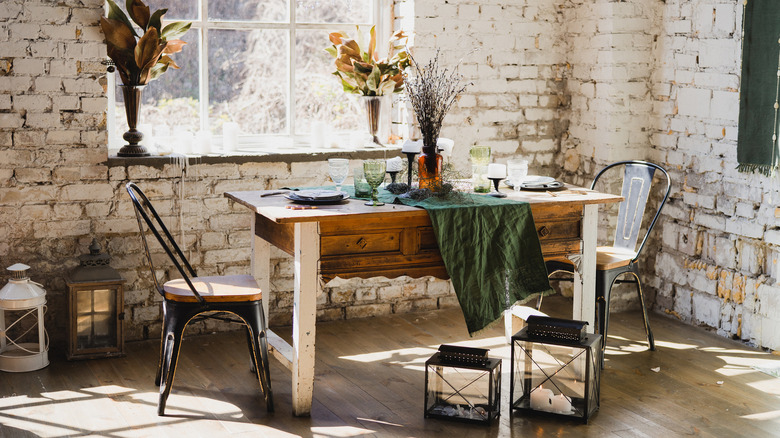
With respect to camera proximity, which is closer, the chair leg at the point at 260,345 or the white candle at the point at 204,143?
the chair leg at the point at 260,345

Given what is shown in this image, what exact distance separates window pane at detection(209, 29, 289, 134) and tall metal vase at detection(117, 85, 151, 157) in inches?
19.0

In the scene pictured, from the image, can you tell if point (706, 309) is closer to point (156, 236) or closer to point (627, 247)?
point (627, 247)

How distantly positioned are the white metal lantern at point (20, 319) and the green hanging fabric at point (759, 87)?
3.52 metres

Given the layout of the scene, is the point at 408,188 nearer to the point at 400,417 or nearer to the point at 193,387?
the point at 400,417

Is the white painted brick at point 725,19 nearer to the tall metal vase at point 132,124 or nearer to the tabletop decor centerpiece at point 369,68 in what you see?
the tabletop decor centerpiece at point 369,68

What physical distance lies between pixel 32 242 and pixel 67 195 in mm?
278

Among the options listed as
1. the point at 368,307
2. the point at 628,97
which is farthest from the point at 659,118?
the point at 368,307

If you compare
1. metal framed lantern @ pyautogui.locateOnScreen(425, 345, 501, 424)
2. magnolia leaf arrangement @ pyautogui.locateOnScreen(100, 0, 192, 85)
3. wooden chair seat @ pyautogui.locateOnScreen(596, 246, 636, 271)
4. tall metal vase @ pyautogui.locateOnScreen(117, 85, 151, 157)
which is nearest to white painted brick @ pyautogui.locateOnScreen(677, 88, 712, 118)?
wooden chair seat @ pyautogui.locateOnScreen(596, 246, 636, 271)

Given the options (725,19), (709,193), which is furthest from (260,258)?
(725,19)

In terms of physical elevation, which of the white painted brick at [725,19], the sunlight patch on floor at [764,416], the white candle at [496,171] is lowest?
the sunlight patch on floor at [764,416]

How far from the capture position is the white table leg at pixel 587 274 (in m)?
3.92

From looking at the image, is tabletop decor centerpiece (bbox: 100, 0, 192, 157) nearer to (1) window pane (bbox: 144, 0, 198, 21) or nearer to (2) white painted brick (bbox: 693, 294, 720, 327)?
(1) window pane (bbox: 144, 0, 198, 21)

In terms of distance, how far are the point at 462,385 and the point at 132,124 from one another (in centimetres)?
216

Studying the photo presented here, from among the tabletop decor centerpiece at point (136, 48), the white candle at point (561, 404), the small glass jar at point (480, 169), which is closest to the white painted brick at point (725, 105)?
the small glass jar at point (480, 169)
